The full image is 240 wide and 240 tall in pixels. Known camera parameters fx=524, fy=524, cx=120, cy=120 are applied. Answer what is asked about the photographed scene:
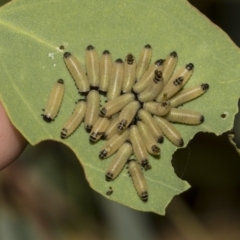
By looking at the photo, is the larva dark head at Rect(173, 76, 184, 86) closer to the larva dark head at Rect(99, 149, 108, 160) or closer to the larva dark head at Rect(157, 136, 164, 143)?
the larva dark head at Rect(157, 136, 164, 143)

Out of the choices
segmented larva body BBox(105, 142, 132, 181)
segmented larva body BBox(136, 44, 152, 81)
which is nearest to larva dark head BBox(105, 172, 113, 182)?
segmented larva body BBox(105, 142, 132, 181)

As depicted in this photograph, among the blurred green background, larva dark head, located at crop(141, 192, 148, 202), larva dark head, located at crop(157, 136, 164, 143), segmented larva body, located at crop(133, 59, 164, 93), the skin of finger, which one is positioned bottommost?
the blurred green background

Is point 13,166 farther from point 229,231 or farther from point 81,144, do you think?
point 229,231

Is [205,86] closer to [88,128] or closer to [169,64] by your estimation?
[169,64]

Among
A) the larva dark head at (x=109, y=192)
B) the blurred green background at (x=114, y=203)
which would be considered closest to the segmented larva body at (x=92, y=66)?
the larva dark head at (x=109, y=192)

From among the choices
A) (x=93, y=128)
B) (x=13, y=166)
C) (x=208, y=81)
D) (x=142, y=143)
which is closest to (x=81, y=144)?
(x=93, y=128)

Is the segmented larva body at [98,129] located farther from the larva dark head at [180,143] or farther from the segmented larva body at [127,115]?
the larva dark head at [180,143]
